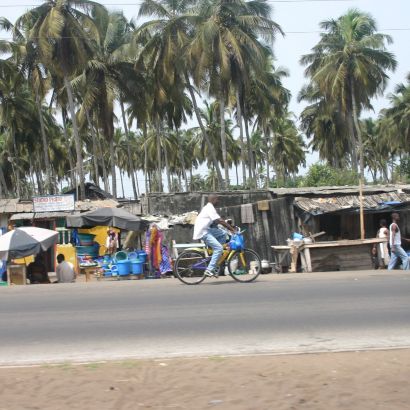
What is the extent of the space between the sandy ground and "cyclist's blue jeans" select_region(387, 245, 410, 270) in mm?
10388

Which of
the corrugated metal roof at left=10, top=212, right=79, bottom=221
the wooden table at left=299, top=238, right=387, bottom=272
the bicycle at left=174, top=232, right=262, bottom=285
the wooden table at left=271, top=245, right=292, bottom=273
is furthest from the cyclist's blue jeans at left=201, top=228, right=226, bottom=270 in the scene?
the corrugated metal roof at left=10, top=212, right=79, bottom=221

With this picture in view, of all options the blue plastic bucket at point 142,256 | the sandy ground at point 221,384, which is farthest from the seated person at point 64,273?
the sandy ground at point 221,384

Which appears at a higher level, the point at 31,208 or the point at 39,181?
the point at 39,181

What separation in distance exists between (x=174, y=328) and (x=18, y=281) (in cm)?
871

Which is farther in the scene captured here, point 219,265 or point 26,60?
point 26,60

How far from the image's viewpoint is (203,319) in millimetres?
8578

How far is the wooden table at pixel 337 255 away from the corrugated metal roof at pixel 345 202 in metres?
2.89

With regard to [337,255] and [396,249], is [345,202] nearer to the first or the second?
[337,255]

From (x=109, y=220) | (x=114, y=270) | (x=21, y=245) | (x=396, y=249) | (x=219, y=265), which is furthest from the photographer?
(x=109, y=220)

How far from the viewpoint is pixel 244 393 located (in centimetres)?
506

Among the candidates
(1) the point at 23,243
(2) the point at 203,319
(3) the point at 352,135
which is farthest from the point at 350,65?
(2) the point at 203,319

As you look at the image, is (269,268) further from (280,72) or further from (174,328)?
(280,72)

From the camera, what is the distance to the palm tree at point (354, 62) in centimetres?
3588

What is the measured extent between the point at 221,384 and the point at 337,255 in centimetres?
1230
